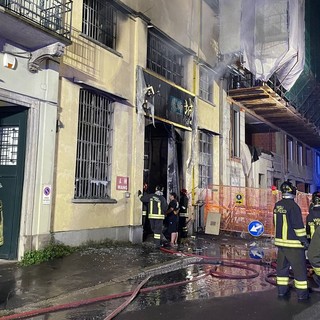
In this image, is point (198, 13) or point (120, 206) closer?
point (120, 206)

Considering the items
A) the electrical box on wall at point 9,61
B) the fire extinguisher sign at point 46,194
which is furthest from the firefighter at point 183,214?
the electrical box on wall at point 9,61

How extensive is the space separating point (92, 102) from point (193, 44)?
6.40m

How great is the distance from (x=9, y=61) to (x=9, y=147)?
1.84 meters

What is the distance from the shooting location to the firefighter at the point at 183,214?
41.5ft

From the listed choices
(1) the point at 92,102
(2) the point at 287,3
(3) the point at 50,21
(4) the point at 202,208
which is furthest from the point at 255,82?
(3) the point at 50,21

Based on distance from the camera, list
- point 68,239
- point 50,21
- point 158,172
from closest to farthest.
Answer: point 50,21 → point 68,239 → point 158,172

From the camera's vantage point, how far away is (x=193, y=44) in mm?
14789

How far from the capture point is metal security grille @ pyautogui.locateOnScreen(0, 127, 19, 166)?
8.20 metres

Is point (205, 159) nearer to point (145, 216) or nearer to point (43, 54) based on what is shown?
point (145, 216)

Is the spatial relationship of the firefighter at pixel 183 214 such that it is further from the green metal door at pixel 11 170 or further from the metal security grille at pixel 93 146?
the green metal door at pixel 11 170

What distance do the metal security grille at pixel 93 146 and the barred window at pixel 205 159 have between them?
5.63 metres

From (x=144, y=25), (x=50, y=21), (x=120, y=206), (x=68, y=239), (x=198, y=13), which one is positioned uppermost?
(x=198, y=13)

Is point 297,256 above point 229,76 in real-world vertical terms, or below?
below

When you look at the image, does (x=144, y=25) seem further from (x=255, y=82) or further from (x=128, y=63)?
(x=255, y=82)
